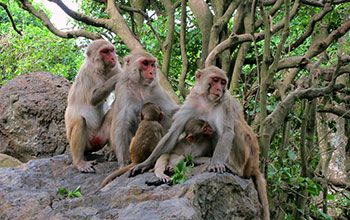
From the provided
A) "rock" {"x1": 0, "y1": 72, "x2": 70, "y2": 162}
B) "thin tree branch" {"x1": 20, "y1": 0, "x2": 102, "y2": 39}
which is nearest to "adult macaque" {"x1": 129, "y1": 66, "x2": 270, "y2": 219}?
"rock" {"x1": 0, "y1": 72, "x2": 70, "y2": 162}

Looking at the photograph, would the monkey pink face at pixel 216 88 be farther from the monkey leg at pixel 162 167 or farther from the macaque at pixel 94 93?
the macaque at pixel 94 93

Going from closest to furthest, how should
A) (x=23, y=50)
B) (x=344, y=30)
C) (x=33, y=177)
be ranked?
(x=33, y=177), (x=344, y=30), (x=23, y=50)

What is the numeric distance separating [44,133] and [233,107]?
3418 mm

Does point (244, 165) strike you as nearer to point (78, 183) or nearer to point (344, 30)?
point (78, 183)

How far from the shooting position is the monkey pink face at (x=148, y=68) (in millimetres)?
4703

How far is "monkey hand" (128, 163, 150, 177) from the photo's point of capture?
13.2ft

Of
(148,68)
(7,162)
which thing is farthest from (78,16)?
(148,68)

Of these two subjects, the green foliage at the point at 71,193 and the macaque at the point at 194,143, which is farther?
the macaque at the point at 194,143

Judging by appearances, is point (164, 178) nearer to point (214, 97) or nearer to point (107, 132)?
point (214, 97)

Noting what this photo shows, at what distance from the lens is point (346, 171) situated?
7.38 m

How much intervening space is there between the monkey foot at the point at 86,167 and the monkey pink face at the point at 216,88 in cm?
153

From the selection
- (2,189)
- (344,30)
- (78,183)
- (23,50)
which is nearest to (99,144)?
(78,183)

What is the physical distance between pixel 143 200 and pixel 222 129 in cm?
107

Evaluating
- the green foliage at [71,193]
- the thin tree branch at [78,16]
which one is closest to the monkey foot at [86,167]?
the green foliage at [71,193]
